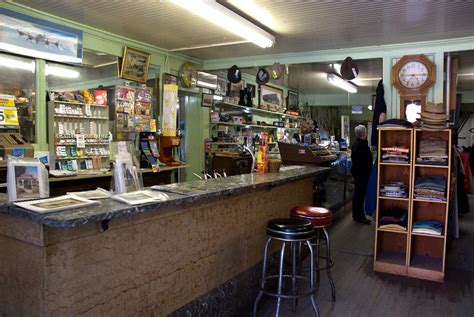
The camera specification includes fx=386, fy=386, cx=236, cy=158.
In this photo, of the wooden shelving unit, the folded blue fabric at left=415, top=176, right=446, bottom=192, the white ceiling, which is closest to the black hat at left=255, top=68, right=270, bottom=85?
the white ceiling

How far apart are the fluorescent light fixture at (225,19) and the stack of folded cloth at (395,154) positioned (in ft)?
7.26

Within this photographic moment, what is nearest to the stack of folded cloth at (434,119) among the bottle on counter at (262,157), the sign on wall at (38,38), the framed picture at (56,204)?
the bottle on counter at (262,157)

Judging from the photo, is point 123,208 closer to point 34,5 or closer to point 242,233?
point 242,233

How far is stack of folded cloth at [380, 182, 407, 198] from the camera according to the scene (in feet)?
14.3

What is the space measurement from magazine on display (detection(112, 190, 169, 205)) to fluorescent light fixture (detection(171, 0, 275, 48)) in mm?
2299

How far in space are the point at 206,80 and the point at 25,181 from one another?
17.9 ft

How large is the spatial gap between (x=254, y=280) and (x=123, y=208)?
6.16 ft

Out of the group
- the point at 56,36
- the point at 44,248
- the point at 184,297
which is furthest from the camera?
the point at 56,36

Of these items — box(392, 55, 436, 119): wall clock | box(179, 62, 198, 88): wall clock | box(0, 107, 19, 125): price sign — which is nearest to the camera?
box(0, 107, 19, 125): price sign

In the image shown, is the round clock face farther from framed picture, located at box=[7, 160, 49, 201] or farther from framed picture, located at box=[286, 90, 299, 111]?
framed picture, located at box=[7, 160, 49, 201]

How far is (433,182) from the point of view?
168 inches

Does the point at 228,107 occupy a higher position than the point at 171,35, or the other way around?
the point at 171,35

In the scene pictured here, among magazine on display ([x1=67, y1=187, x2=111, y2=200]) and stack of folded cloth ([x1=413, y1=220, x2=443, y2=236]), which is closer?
magazine on display ([x1=67, y1=187, x2=111, y2=200])

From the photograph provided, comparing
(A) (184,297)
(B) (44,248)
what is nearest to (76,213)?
(B) (44,248)
